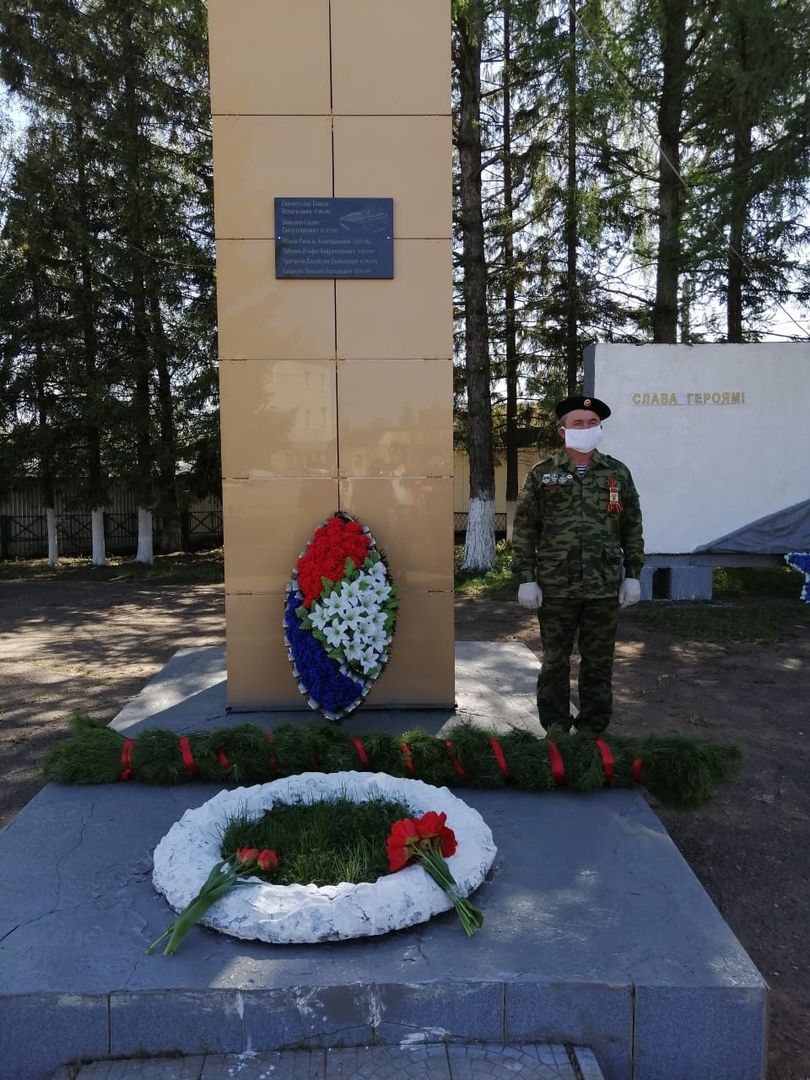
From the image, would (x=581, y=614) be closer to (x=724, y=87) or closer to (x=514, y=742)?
(x=514, y=742)

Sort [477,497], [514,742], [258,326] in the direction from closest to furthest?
[514,742] < [258,326] < [477,497]

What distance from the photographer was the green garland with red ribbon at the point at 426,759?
10.1 feet

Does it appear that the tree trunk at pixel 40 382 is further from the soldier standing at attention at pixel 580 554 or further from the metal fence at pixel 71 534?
the soldier standing at attention at pixel 580 554

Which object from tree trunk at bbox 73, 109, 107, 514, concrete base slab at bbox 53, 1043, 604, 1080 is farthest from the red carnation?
tree trunk at bbox 73, 109, 107, 514

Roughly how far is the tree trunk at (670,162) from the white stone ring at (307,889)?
28.1 feet

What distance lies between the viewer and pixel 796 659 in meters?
6.86

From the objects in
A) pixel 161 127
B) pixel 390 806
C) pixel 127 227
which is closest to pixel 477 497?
pixel 127 227

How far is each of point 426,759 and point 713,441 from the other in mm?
7549

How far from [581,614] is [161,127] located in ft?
45.6

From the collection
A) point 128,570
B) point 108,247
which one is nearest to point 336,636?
point 128,570

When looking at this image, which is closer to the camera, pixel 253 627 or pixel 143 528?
pixel 253 627

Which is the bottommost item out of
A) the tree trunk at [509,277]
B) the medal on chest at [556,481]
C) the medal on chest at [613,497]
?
the medal on chest at [613,497]

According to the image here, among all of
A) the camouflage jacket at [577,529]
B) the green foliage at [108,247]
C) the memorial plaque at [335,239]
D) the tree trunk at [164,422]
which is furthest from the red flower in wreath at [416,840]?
the tree trunk at [164,422]

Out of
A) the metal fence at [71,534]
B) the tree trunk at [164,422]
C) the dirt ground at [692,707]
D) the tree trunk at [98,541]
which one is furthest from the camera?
the metal fence at [71,534]
